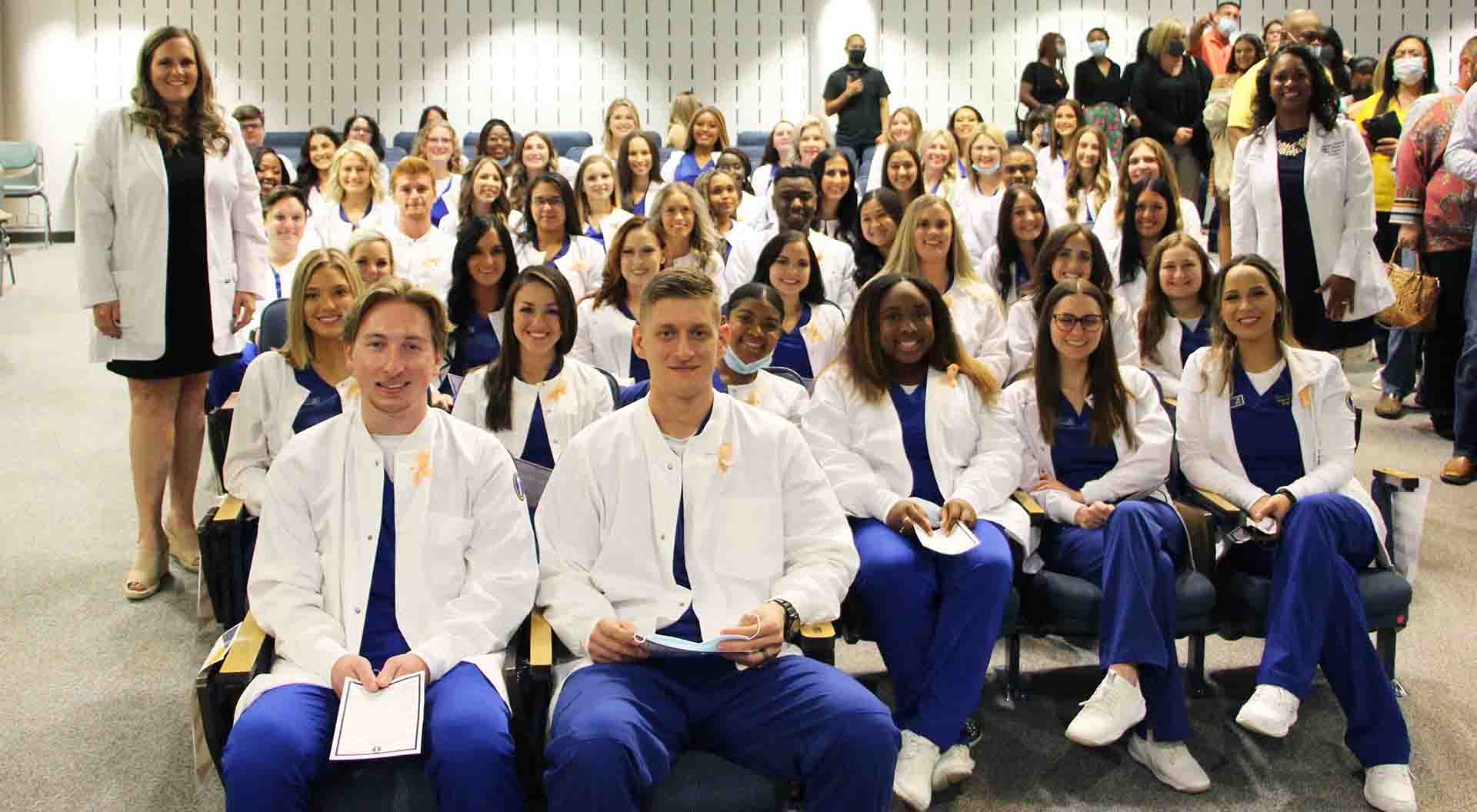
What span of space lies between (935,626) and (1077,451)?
0.76 meters

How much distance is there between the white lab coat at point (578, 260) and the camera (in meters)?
5.00

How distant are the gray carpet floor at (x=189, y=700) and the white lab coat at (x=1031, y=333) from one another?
1094 millimetres

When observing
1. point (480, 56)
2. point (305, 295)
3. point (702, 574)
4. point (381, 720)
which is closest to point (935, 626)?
point (702, 574)

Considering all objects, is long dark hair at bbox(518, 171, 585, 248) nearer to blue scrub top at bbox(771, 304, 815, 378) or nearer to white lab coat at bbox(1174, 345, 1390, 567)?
blue scrub top at bbox(771, 304, 815, 378)

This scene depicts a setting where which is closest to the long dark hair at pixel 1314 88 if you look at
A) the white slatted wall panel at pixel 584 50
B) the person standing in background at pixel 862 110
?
the person standing in background at pixel 862 110

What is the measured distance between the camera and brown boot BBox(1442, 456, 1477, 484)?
500 centimetres

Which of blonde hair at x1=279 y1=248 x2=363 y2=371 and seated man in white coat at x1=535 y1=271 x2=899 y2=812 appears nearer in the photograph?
seated man in white coat at x1=535 y1=271 x2=899 y2=812

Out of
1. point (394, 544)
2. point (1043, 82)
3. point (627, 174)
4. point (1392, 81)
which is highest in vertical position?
point (1043, 82)

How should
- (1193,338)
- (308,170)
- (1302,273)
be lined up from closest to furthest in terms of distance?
1. (1193,338)
2. (1302,273)
3. (308,170)

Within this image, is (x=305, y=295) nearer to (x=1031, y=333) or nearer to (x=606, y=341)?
(x=606, y=341)

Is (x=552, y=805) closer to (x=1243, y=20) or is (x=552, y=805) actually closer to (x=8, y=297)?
(x=8, y=297)

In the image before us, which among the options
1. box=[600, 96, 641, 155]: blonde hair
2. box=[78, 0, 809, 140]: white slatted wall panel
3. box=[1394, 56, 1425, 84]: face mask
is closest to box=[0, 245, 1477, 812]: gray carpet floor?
box=[1394, 56, 1425, 84]: face mask

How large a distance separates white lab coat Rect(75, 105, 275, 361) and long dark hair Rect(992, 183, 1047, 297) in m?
2.82

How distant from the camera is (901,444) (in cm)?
314
